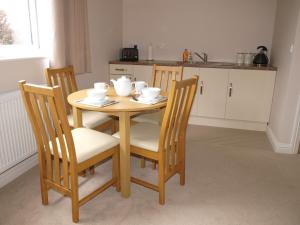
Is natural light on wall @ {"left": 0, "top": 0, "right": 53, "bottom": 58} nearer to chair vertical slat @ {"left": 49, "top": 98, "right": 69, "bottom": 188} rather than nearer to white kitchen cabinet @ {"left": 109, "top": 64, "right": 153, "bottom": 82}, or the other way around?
chair vertical slat @ {"left": 49, "top": 98, "right": 69, "bottom": 188}

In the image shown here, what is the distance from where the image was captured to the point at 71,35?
2738 millimetres

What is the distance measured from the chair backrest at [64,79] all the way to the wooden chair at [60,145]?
24.2 inches

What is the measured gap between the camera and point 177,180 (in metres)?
2.31

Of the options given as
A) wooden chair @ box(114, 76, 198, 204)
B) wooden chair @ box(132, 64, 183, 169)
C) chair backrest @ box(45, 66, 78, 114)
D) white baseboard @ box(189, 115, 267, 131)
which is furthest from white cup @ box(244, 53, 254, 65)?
chair backrest @ box(45, 66, 78, 114)

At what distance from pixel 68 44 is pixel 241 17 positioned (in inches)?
100

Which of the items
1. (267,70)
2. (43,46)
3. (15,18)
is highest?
(15,18)

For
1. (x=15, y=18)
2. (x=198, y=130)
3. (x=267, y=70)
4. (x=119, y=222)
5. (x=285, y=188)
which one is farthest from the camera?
(x=198, y=130)

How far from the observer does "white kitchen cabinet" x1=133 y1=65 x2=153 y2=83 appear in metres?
3.81

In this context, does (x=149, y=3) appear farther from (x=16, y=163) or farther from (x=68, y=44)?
(x=16, y=163)

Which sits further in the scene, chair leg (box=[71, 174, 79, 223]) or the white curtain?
the white curtain

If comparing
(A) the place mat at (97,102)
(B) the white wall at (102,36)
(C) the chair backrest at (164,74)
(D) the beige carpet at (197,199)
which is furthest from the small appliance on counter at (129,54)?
(A) the place mat at (97,102)

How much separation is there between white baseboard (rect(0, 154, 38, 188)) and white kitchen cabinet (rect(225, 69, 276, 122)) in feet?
8.46

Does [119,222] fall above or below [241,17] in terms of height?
below

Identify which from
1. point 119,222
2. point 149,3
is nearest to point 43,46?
point 119,222
